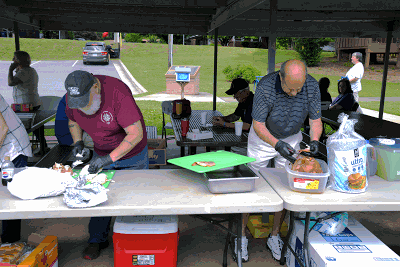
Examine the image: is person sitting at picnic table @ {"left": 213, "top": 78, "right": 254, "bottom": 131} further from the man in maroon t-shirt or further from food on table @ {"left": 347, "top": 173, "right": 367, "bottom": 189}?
food on table @ {"left": 347, "top": 173, "right": 367, "bottom": 189}

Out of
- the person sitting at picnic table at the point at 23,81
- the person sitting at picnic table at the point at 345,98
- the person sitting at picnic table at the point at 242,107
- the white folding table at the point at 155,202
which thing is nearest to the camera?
the white folding table at the point at 155,202

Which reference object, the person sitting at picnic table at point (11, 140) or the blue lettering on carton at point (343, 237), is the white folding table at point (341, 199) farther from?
the person sitting at picnic table at point (11, 140)

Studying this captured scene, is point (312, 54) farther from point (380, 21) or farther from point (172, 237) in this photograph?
point (172, 237)

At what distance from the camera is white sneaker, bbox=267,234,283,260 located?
2.88 meters

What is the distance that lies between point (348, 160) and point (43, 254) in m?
2.18

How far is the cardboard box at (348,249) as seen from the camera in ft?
6.73

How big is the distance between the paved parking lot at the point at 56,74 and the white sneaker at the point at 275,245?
12.1 meters

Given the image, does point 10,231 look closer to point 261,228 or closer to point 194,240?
point 194,240

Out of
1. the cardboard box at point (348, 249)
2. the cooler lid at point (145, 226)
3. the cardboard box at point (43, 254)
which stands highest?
the cooler lid at point (145, 226)

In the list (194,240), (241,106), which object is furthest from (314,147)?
(241,106)

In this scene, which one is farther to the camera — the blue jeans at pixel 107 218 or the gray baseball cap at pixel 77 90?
the blue jeans at pixel 107 218

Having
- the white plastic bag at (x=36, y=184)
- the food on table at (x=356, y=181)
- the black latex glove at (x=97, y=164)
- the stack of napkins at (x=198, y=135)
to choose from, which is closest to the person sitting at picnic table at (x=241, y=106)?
the stack of napkins at (x=198, y=135)

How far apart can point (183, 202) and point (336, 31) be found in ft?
18.8

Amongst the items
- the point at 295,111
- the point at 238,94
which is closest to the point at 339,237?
the point at 295,111
